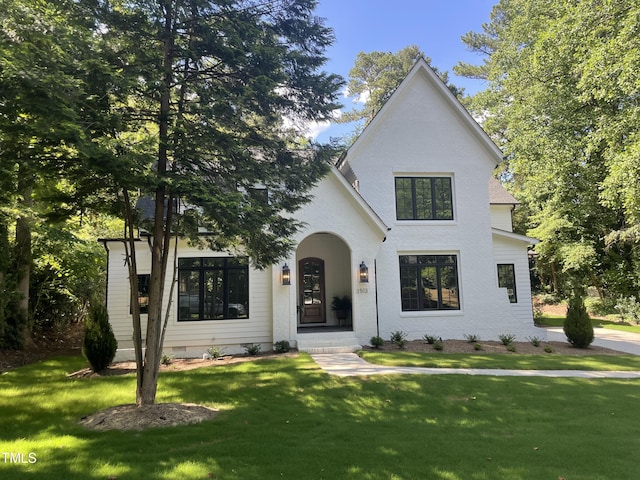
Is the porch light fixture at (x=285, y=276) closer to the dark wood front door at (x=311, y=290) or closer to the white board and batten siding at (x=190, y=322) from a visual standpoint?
the white board and batten siding at (x=190, y=322)

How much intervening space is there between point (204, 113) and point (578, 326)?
13.4m

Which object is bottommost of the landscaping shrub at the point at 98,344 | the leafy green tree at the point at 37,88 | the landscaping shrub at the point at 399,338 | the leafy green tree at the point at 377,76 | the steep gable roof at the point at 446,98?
the landscaping shrub at the point at 399,338

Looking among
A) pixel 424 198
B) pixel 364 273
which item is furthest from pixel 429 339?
pixel 424 198

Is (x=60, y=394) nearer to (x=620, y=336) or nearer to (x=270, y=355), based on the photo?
(x=270, y=355)

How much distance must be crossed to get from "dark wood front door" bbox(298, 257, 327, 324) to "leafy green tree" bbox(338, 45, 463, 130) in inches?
833

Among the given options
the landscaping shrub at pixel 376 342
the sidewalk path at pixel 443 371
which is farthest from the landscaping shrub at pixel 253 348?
the landscaping shrub at pixel 376 342

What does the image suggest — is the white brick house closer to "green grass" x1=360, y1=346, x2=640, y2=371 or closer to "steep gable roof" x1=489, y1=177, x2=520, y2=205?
"green grass" x1=360, y1=346, x2=640, y2=371

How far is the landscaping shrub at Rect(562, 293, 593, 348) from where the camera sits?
13.3m

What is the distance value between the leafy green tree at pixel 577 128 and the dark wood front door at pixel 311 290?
40.9ft

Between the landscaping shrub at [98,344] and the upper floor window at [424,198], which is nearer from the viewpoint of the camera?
the landscaping shrub at [98,344]

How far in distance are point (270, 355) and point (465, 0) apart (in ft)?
57.9

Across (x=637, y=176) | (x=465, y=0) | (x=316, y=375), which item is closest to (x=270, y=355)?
(x=316, y=375)

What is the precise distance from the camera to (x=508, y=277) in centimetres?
1727

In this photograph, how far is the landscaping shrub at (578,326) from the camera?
13298 mm
